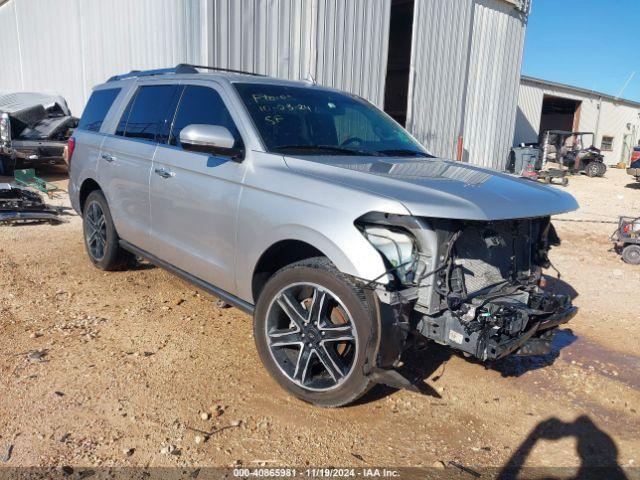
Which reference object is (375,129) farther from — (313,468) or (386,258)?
(313,468)

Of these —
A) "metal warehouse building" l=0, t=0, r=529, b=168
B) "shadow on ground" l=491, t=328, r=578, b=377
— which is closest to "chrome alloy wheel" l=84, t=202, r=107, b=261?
"metal warehouse building" l=0, t=0, r=529, b=168

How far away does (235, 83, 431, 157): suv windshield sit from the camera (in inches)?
143

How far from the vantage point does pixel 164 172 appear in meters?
4.11

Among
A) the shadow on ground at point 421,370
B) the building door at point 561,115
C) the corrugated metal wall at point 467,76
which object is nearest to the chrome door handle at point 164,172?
the shadow on ground at point 421,370

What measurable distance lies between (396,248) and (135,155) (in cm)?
276

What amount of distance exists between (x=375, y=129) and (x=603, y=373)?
101 inches

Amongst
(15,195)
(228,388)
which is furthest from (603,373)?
(15,195)

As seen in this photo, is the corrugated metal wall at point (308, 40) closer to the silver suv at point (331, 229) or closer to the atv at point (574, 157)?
the silver suv at point (331, 229)

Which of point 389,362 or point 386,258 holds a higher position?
point 386,258

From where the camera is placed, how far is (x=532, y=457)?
285 cm

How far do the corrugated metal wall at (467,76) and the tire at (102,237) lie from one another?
31.4ft

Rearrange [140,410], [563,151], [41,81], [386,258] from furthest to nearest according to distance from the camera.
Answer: [563,151], [41,81], [140,410], [386,258]

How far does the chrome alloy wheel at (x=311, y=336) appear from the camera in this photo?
2979 mm

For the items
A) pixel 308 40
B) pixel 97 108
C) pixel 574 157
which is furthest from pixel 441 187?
pixel 574 157
